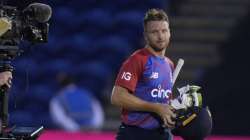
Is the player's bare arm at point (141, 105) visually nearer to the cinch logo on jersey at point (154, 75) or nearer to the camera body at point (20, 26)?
the cinch logo on jersey at point (154, 75)

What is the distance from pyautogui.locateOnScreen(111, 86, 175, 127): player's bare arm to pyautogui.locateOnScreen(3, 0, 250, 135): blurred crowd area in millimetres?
5040

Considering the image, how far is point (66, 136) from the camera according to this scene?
8773 mm

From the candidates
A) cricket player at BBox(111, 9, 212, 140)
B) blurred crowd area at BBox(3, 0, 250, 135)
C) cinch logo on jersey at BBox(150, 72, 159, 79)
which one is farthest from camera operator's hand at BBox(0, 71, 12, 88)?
blurred crowd area at BBox(3, 0, 250, 135)

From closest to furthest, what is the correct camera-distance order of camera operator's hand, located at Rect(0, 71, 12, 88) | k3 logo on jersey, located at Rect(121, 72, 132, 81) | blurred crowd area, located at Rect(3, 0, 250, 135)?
camera operator's hand, located at Rect(0, 71, 12, 88) → k3 logo on jersey, located at Rect(121, 72, 132, 81) → blurred crowd area, located at Rect(3, 0, 250, 135)

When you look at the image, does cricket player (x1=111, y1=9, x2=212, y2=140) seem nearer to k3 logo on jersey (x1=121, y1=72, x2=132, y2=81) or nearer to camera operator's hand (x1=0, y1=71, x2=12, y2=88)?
k3 logo on jersey (x1=121, y1=72, x2=132, y2=81)

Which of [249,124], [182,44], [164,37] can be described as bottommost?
[249,124]

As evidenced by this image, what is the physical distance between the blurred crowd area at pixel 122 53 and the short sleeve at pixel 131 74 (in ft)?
16.4

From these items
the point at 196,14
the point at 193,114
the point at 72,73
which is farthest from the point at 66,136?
the point at 196,14

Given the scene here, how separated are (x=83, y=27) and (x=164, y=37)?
5.91 meters

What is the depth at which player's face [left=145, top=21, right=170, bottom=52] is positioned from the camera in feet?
19.0

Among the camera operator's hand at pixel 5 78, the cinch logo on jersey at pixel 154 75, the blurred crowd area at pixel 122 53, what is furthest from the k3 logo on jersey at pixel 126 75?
the blurred crowd area at pixel 122 53

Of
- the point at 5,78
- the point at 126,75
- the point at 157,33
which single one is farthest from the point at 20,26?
the point at 157,33

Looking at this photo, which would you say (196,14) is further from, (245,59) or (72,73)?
(72,73)

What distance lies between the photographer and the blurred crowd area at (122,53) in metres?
11.2
